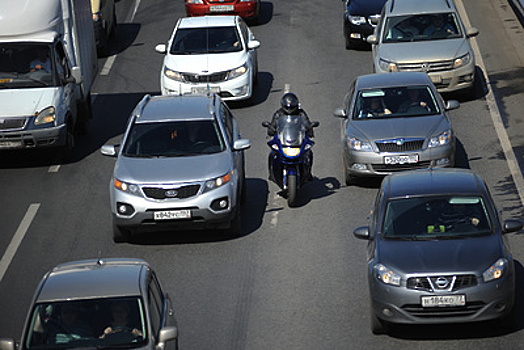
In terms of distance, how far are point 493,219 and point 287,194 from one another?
5917 mm

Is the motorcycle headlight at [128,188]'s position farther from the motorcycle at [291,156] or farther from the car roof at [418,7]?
the car roof at [418,7]

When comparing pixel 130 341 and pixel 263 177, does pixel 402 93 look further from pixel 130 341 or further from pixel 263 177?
pixel 130 341

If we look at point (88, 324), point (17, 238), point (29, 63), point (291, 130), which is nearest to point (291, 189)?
point (291, 130)

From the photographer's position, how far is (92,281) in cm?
1172

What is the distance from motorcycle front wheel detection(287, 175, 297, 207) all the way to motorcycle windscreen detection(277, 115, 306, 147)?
20.2 inches

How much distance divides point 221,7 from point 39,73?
33.4 ft

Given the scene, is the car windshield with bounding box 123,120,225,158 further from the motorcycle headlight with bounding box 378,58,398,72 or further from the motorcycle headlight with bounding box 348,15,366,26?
the motorcycle headlight with bounding box 348,15,366,26

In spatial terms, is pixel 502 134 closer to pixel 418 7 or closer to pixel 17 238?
pixel 418 7

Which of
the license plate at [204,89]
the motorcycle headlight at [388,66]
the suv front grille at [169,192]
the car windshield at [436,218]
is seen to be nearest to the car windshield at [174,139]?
the suv front grille at [169,192]

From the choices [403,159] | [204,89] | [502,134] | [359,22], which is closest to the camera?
[403,159]

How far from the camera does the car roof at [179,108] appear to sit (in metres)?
18.5

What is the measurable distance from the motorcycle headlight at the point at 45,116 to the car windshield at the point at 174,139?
3647 mm

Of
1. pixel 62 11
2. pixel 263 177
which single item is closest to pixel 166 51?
pixel 62 11

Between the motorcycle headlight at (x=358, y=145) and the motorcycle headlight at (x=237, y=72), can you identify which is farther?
the motorcycle headlight at (x=237, y=72)
